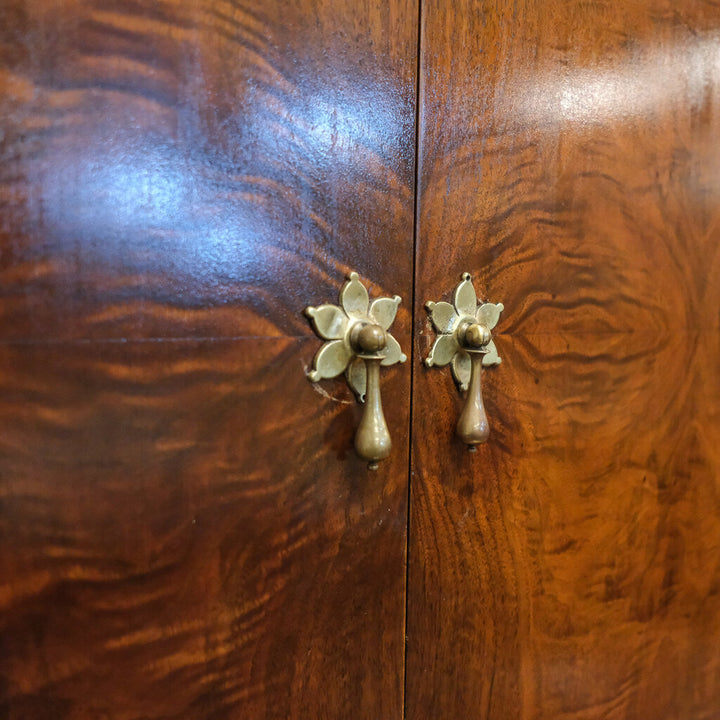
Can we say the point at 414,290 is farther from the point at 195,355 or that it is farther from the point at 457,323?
the point at 195,355

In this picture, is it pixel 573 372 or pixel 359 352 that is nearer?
pixel 359 352

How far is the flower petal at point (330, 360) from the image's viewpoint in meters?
0.37

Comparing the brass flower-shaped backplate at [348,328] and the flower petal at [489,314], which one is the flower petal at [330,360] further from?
the flower petal at [489,314]

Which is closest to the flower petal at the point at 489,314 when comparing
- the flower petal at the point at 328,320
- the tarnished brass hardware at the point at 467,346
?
the tarnished brass hardware at the point at 467,346

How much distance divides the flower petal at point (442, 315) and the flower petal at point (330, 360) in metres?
0.07

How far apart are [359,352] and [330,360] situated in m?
0.02

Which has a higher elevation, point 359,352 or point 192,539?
point 359,352

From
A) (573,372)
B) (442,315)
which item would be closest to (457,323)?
(442,315)

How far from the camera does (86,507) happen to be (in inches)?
12.4

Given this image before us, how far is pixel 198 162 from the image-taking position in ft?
1.09

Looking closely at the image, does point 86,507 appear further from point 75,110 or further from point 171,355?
point 75,110

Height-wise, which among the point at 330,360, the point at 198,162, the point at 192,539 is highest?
the point at 198,162

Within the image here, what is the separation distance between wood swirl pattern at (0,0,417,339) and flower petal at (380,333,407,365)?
35 millimetres

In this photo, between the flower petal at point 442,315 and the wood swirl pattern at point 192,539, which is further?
the flower petal at point 442,315
